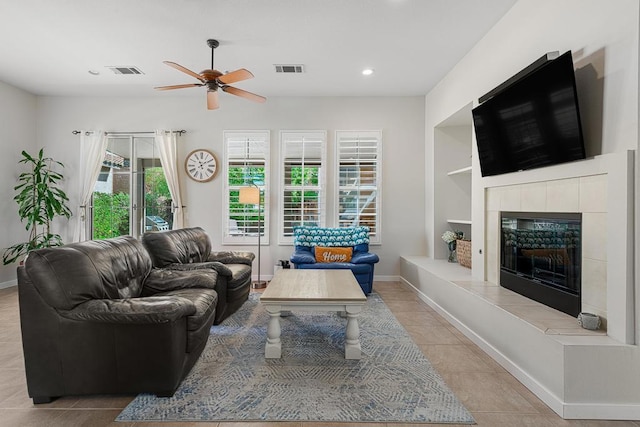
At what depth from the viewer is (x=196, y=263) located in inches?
147

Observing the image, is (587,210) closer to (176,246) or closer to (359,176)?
(359,176)

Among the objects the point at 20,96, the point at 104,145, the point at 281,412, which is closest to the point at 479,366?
the point at 281,412

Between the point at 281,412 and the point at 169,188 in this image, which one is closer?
the point at 281,412

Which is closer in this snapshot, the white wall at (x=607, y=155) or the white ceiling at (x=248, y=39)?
the white wall at (x=607, y=155)

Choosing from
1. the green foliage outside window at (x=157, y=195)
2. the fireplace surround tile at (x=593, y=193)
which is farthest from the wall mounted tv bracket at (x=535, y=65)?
the green foliage outside window at (x=157, y=195)

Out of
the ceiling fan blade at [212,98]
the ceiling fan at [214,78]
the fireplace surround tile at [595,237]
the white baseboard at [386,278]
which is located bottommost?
the white baseboard at [386,278]

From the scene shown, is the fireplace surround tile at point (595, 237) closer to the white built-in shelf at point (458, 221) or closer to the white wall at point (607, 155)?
the white wall at point (607, 155)

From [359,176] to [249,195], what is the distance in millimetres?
1797

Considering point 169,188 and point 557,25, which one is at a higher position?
point 557,25

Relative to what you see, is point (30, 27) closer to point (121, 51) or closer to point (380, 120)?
point (121, 51)

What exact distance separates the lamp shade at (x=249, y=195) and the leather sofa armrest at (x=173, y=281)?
2064 mm

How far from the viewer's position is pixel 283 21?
3.28 m

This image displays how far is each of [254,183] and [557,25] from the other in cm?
424

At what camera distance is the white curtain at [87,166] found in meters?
5.41
